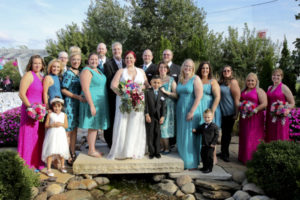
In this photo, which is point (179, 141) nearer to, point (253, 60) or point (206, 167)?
point (206, 167)

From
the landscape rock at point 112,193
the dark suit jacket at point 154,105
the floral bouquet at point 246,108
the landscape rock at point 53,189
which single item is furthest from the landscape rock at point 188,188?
the landscape rock at point 53,189

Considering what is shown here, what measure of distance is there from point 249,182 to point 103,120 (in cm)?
309

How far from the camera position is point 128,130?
4.81 meters

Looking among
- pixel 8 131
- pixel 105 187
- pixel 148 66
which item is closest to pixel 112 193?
pixel 105 187

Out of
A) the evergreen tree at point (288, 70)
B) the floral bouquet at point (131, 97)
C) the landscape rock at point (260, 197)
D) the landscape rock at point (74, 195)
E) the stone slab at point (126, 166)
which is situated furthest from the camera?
the evergreen tree at point (288, 70)

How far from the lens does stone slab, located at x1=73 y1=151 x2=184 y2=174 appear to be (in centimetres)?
468

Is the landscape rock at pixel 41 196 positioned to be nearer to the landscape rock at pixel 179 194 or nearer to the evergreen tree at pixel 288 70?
the landscape rock at pixel 179 194

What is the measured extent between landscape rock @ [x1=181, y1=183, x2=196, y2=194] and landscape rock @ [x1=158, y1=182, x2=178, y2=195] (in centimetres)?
16

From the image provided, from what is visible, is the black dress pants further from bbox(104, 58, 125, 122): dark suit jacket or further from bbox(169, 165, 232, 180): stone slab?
bbox(104, 58, 125, 122): dark suit jacket

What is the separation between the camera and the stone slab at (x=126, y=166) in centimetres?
468

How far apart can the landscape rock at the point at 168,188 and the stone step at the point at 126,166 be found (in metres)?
0.31

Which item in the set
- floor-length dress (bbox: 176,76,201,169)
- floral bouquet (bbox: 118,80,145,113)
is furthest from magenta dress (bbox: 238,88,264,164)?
floral bouquet (bbox: 118,80,145,113)

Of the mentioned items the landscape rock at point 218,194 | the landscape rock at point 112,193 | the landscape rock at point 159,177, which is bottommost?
the landscape rock at point 112,193

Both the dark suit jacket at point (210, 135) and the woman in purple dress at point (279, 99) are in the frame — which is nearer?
the dark suit jacket at point (210, 135)
